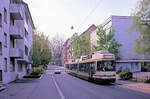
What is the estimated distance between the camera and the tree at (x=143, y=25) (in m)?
21.5

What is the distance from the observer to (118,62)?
4647cm

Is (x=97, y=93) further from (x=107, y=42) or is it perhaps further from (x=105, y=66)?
(x=107, y=42)

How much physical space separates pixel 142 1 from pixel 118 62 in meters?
25.9

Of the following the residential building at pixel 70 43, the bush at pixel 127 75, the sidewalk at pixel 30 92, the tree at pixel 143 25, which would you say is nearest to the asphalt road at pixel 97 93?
the sidewalk at pixel 30 92

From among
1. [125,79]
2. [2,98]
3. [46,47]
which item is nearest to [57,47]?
[46,47]

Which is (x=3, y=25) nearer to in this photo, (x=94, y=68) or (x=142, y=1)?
(x=94, y=68)

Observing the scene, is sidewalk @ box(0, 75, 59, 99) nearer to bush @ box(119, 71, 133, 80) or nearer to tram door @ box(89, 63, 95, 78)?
→ tram door @ box(89, 63, 95, 78)

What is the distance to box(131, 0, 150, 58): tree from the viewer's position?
21469 mm

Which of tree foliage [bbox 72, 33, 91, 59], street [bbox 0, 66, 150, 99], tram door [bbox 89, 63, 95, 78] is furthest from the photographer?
tree foliage [bbox 72, 33, 91, 59]

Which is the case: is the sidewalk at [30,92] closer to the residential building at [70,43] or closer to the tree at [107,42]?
the tree at [107,42]

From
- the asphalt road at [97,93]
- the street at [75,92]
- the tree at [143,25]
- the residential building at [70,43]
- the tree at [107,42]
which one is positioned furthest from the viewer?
the residential building at [70,43]

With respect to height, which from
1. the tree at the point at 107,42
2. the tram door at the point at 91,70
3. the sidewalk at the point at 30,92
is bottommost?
the sidewalk at the point at 30,92

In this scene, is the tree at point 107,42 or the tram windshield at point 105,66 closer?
the tram windshield at point 105,66

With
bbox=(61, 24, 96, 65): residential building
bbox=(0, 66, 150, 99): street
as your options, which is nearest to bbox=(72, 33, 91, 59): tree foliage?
bbox=(61, 24, 96, 65): residential building
